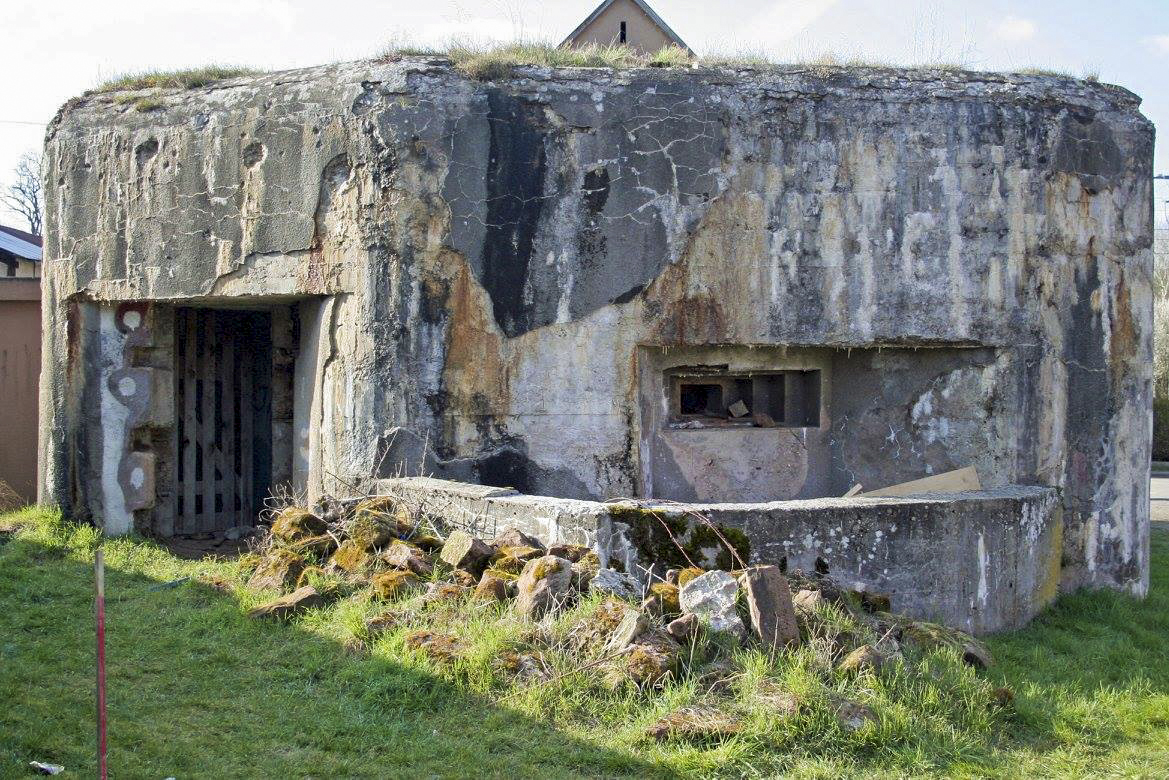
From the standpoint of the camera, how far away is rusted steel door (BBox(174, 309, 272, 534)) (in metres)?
9.34

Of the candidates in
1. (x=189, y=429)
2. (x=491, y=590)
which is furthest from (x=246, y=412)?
(x=491, y=590)

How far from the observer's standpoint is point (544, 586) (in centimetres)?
526

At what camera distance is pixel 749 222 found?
7699 mm

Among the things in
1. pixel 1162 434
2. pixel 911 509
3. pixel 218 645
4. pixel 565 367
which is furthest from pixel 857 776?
pixel 1162 434

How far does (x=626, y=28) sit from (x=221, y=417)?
18.6 feet

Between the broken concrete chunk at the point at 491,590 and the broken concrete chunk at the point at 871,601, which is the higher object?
the broken concrete chunk at the point at 491,590

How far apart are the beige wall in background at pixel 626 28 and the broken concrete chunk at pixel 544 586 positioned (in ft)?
24.6

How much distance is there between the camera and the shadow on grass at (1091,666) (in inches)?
195

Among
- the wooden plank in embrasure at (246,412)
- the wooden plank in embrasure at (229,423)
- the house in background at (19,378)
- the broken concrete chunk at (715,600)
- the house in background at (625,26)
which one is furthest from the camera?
the house in background at (625,26)

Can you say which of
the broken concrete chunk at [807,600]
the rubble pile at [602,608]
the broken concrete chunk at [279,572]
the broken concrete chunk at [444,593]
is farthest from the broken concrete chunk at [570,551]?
the broken concrete chunk at [279,572]

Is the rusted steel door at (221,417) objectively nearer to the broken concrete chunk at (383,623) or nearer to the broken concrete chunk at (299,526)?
the broken concrete chunk at (299,526)

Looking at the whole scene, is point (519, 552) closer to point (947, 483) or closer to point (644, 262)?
point (644, 262)

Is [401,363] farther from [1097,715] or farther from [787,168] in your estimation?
[1097,715]

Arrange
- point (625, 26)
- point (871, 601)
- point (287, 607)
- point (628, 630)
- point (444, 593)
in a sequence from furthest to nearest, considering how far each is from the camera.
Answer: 1. point (625, 26)
2. point (871, 601)
3. point (287, 607)
4. point (444, 593)
5. point (628, 630)
